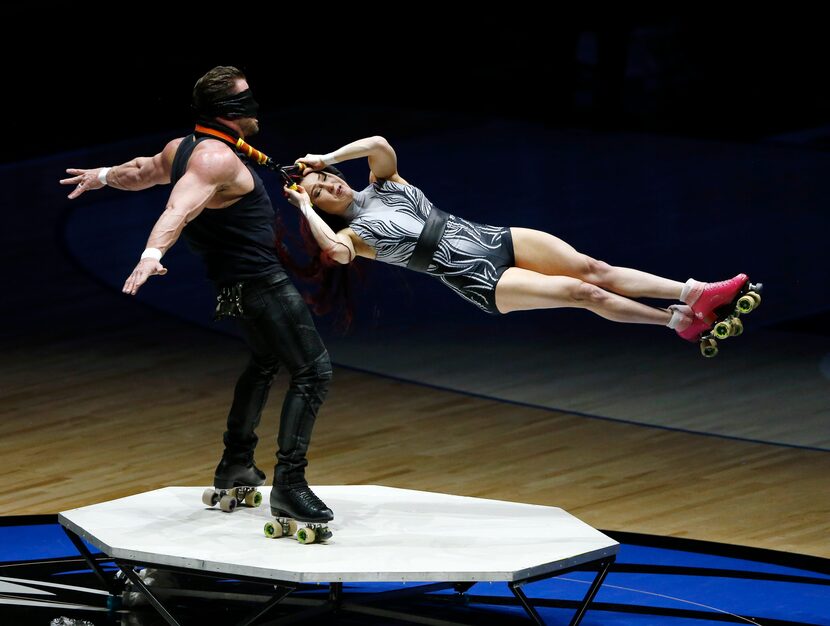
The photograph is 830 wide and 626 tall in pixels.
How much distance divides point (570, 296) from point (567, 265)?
205mm

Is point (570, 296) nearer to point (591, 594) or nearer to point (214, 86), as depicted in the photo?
point (591, 594)

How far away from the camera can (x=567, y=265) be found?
6.11 m

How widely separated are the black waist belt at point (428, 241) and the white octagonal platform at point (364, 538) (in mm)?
922

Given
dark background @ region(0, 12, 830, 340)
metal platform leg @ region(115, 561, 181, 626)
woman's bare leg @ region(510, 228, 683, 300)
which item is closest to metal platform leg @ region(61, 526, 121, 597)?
metal platform leg @ region(115, 561, 181, 626)

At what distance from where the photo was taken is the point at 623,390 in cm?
873

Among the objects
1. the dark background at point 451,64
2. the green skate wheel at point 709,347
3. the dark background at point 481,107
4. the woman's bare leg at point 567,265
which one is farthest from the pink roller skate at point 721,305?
the dark background at point 451,64

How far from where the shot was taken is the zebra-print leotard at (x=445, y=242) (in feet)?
19.8

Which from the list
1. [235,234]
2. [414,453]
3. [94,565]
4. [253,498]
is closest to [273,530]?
[253,498]

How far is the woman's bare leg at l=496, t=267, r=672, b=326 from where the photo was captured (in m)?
5.92

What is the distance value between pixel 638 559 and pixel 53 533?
94.1 inches

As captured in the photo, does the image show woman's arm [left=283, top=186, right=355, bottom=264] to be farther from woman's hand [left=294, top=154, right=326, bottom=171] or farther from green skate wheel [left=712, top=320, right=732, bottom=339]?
green skate wheel [left=712, top=320, right=732, bottom=339]

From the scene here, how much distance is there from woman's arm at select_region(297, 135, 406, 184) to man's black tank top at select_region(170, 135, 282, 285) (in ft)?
1.12

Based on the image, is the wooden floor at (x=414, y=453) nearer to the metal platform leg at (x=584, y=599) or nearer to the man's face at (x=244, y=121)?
the metal platform leg at (x=584, y=599)

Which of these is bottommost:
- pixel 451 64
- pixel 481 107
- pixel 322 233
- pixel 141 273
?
pixel 141 273
